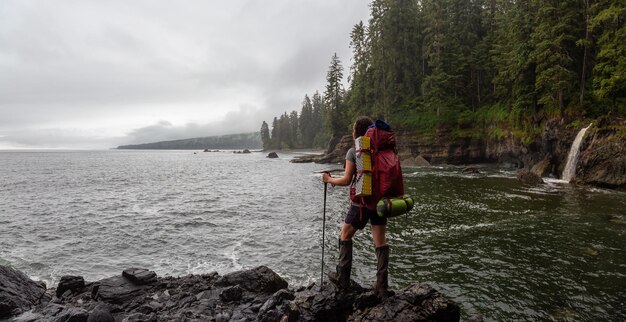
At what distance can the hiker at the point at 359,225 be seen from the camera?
262 inches

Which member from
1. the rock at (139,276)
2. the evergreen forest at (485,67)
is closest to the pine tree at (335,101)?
the evergreen forest at (485,67)

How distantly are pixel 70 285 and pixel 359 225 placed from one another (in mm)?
10298

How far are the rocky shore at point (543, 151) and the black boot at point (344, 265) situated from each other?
32178 millimetres

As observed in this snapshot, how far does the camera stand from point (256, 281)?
33.7 feet

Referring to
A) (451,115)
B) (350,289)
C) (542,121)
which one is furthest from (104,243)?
(451,115)

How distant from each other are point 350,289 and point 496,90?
2347 inches

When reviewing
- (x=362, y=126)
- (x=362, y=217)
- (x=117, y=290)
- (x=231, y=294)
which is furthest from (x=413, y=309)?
(x=117, y=290)

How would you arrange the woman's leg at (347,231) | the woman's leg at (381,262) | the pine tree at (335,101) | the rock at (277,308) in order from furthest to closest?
the pine tree at (335,101) → the rock at (277,308) → the woman's leg at (347,231) → the woman's leg at (381,262)

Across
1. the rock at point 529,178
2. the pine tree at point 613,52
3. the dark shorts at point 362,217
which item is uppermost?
the pine tree at point 613,52

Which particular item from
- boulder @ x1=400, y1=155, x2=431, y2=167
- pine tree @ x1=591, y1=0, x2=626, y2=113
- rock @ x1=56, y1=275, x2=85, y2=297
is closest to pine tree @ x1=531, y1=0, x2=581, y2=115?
pine tree @ x1=591, y1=0, x2=626, y2=113

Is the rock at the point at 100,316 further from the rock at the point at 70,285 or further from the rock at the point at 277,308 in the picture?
the rock at the point at 277,308

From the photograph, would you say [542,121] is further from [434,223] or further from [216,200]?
[216,200]

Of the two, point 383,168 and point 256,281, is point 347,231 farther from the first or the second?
point 256,281

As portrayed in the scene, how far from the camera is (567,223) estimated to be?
17516mm
